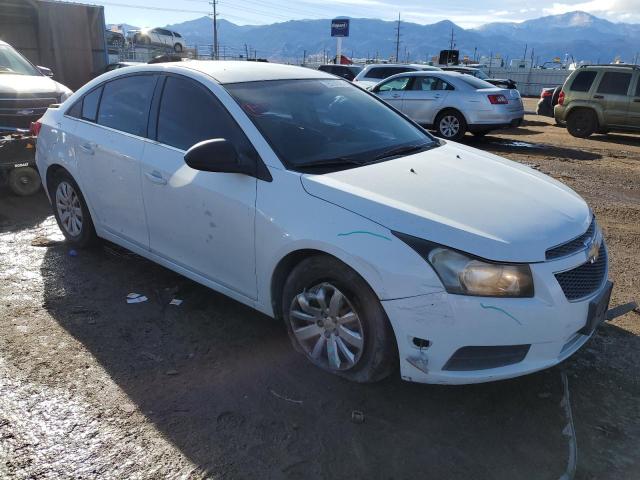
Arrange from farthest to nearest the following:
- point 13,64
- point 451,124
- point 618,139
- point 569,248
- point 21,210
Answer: point 618,139, point 451,124, point 13,64, point 21,210, point 569,248

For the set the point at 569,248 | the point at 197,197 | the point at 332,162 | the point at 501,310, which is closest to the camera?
the point at 501,310

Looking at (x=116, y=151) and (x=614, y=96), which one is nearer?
(x=116, y=151)

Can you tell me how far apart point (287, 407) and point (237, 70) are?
7.63 ft

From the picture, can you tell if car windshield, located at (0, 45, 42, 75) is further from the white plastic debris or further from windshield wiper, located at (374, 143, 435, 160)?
windshield wiper, located at (374, 143, 435, 160)

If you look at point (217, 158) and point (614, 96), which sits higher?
point (217, 158)

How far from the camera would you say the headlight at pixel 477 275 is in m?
2.52

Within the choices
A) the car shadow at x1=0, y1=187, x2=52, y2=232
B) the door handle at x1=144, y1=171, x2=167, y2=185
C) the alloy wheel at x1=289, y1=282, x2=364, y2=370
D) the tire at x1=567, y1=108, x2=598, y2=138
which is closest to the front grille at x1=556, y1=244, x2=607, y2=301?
the alloy wheel at x1=289, y1=282, x2=364, y2=370

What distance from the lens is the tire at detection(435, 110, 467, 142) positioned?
1242 centimetres

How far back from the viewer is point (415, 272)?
2.54m

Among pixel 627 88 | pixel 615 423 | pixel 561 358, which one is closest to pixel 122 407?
pixel 561 358

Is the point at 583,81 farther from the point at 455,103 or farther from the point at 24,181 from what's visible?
the point at 24,181

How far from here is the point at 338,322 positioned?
2.94 metres

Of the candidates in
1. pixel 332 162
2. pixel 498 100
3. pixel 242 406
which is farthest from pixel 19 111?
pixel 498 100

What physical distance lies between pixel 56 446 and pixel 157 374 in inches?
27.1
